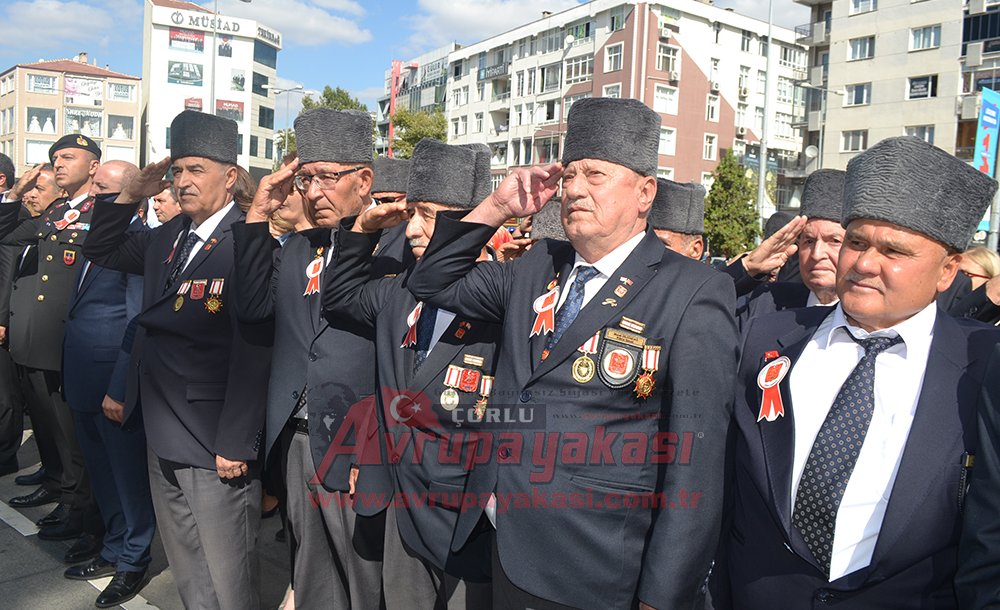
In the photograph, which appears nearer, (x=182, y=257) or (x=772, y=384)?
(x=772, y=384)

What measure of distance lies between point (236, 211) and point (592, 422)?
2.46 meters

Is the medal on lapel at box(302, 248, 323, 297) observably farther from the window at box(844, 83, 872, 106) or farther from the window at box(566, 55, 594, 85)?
the window at box(566, 55, 594, 85)

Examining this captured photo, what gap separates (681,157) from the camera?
44938 mm

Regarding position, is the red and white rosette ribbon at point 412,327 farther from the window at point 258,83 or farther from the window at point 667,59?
the window at point 258,83

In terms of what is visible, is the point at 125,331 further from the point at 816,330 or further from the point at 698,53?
the point at 698,53

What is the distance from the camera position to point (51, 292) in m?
5.71

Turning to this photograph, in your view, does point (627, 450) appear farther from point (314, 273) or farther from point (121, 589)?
point (121, 589)

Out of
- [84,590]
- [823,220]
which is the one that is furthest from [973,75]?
[84,590]

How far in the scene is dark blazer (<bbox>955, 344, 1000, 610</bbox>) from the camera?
188 centimetres

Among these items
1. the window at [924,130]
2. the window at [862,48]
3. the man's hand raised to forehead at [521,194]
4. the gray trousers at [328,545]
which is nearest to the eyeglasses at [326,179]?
the man's hand raised to forehead at [521,194]

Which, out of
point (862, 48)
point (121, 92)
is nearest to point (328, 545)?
point (862, 48)

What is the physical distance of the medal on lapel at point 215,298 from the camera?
12.4ft

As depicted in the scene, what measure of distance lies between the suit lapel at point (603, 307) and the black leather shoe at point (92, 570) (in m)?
3.58

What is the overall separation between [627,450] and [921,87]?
39086 millimetres
